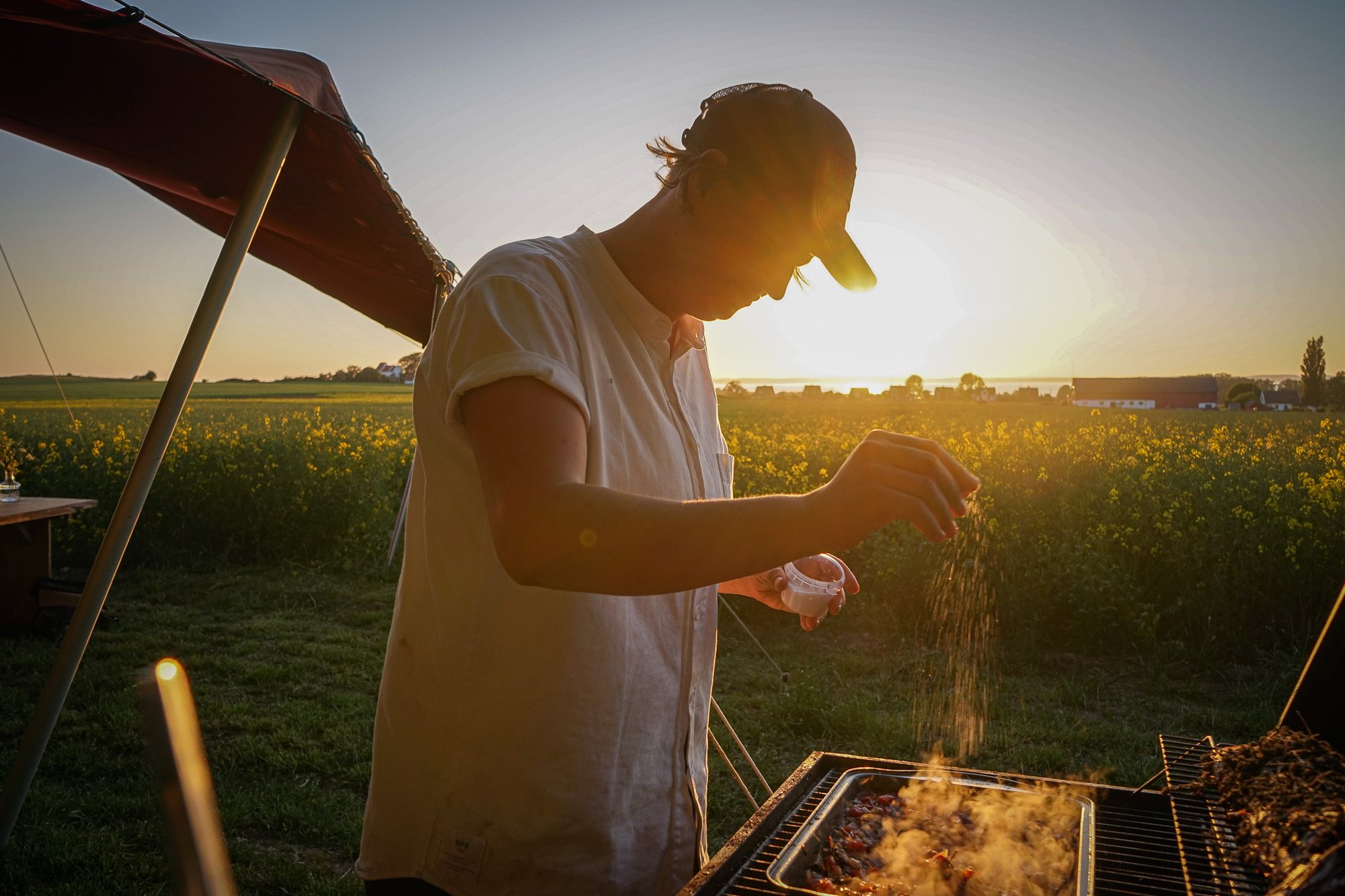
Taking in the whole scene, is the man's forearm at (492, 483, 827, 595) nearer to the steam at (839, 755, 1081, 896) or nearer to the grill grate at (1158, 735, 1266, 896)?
the steam at (839, 755, 1081, 896)

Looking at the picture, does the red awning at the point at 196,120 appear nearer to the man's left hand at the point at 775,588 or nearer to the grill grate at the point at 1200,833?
the man's left hand at the point at 775,588

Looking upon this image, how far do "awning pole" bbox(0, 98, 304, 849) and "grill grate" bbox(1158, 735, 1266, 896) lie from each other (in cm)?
305

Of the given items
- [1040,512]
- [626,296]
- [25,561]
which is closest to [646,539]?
[626,296]

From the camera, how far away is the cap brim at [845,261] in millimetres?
1520

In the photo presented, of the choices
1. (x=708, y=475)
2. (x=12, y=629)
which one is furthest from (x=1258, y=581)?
(x=12, y=629)

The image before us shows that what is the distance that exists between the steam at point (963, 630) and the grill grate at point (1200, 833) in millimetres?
3808

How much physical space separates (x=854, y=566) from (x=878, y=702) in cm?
181

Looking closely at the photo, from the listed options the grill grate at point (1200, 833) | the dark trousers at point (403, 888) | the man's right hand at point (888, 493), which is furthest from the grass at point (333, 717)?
the man's right hand at point (888, 493)

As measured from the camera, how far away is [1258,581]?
6660 mm

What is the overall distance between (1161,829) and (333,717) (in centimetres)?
514

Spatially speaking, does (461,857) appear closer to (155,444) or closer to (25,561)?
(155,444)

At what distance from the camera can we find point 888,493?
3.78 ft

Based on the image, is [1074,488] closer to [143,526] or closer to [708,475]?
[708,475]

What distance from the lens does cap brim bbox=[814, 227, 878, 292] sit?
1.52 m
